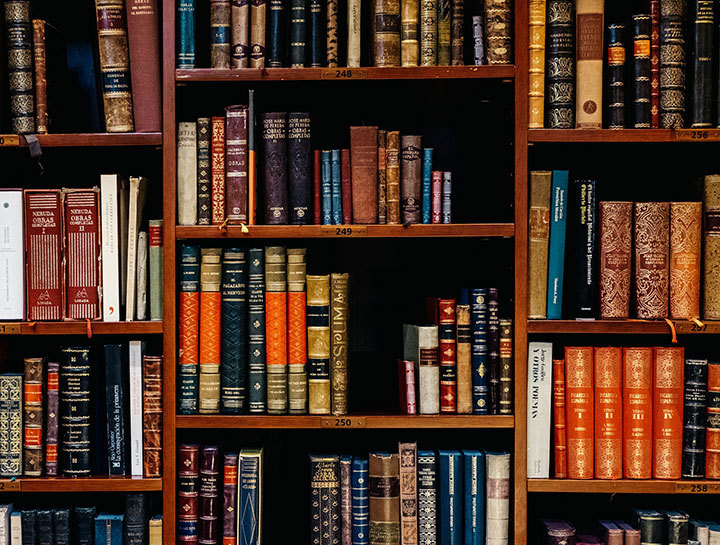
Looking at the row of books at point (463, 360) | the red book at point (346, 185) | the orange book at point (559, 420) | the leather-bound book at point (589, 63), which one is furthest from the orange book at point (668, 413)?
the red book at point (346, 185)

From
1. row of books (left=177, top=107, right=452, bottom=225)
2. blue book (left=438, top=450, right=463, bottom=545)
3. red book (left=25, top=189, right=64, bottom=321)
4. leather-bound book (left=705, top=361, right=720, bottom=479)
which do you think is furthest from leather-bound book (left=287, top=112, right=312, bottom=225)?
leather-bound book (left=705, top=361, right=720, bottom=479)

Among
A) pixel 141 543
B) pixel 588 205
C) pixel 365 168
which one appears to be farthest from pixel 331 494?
pixel 588 205

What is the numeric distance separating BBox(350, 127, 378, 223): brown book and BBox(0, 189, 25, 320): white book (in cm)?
78

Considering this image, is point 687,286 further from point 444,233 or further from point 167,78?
point 167,78

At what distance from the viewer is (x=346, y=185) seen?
1583 mm

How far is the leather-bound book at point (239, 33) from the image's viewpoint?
5.08ft

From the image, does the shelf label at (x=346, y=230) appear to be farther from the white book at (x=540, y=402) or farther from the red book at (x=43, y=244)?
the red book at (x=43, y=244)

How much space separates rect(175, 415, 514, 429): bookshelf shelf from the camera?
1558 mm

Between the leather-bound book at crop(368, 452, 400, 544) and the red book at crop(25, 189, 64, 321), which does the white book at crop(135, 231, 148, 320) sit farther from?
the leather-bound book at crop(368, 452, 400, 544)

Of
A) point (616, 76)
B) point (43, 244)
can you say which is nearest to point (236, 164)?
point (43, 244)

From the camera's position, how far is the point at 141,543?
5.13 ft

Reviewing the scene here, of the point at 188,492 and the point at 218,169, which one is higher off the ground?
the point at 218,169

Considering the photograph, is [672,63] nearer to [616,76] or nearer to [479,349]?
[616,76]

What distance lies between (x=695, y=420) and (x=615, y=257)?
42 cm
